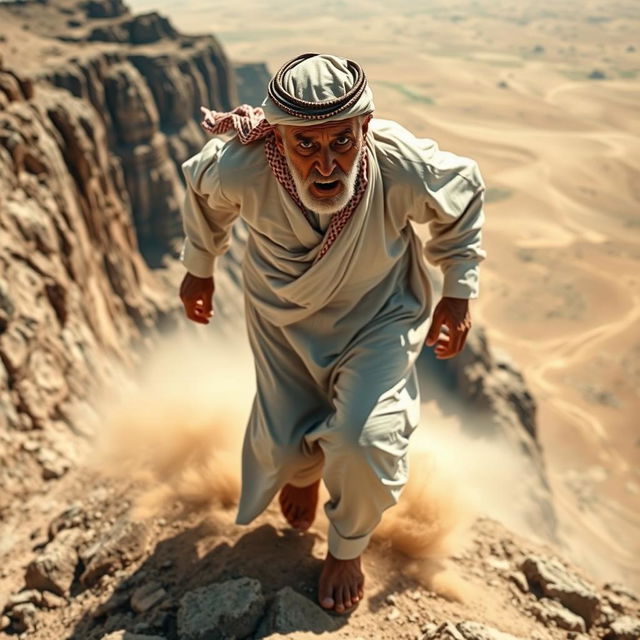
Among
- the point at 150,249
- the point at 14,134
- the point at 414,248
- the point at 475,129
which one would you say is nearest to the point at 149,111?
the point at 150,249

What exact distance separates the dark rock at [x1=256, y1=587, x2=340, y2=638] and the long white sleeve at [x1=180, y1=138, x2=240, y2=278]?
1367 mm

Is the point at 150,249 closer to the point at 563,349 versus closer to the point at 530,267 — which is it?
the point at 563,349

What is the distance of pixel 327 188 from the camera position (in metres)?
2.38

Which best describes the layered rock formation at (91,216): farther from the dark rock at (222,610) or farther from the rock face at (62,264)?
the dark rock at (222,610)

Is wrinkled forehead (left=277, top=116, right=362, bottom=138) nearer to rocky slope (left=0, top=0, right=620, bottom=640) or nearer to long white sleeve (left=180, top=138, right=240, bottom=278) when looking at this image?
long white sleeve (left=180, top=138, right=240, bottom=278)

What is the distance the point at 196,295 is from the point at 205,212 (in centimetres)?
40

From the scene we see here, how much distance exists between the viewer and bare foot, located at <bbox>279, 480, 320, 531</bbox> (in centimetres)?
324

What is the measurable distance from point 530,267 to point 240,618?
3038cm

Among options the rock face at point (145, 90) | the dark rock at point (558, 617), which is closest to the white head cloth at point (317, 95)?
the dark rock at point (558, 617)

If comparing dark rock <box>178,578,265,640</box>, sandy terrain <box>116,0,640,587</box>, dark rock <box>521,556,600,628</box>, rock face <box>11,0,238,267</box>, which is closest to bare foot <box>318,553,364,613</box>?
dark rock <box>178,578,265,640</box>

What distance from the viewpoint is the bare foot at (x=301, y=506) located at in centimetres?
324

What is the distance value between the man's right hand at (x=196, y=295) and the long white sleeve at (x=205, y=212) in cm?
4

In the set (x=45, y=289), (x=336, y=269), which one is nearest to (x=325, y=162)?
(x=336, y=269)

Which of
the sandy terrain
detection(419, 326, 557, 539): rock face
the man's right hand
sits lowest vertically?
the sandy terrain
